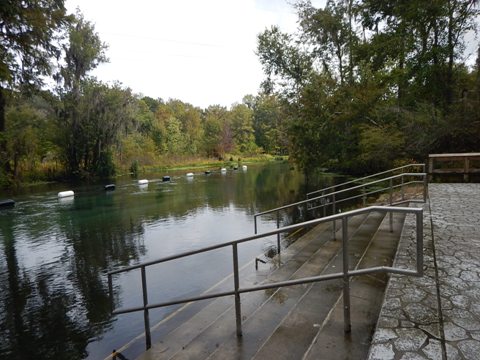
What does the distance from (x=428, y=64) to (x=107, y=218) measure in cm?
1713

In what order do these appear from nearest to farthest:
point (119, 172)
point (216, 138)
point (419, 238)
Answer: point (419, 238)
point (119, 172)
point (216, 138)

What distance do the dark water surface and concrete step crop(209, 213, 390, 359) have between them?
2272mm

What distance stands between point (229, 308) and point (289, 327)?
1450mm

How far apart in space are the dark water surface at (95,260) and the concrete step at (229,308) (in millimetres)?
1091

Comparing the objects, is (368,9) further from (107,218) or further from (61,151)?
(61,151)

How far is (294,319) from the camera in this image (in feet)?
10.4

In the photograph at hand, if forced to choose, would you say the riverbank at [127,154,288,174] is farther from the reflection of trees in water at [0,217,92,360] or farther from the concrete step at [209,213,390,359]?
the concrete step at [209,213,390,359]

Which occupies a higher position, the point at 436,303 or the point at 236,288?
the point at 236,288

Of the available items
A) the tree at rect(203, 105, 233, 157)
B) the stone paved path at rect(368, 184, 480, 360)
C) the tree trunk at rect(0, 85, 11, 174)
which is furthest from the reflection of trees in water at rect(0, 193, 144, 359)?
the tree at rect(203, 105, 233, 157)

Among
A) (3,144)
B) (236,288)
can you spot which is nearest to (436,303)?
(236,288)

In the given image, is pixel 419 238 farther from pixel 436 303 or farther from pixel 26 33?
pixel 26 33

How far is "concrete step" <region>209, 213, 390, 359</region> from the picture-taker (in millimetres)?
2723

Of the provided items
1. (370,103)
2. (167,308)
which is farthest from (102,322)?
(370,103)

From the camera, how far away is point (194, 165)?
4647 cm
